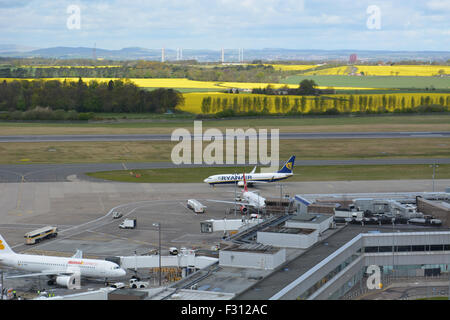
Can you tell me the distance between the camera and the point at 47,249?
74938mm

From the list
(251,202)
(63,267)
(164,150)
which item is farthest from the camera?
(164,150)

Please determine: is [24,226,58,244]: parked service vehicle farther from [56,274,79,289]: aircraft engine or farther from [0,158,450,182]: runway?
[0,158,450,182]: runway

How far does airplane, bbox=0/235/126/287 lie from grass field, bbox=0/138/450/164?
3138 inches

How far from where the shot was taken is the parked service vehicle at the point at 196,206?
93562mm

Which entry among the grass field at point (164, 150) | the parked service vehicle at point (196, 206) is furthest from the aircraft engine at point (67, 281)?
the grass field at point (164, 150)

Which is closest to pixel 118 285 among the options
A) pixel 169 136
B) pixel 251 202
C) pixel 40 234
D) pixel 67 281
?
pixel 67 281

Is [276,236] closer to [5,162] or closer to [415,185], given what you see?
[415,185]

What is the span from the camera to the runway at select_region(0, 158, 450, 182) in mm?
121750

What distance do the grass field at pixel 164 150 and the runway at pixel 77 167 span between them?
16.4 ft

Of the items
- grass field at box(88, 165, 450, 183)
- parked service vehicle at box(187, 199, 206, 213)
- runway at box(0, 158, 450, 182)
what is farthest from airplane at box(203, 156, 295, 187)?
parked service vehicle at box(187, 199, 206, 213)

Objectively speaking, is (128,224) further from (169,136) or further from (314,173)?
(169,136)

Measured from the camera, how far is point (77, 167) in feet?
441

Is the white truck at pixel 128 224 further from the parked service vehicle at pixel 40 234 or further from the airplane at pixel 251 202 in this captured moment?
the airplane at pixel 251 202

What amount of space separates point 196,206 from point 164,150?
6503cm
